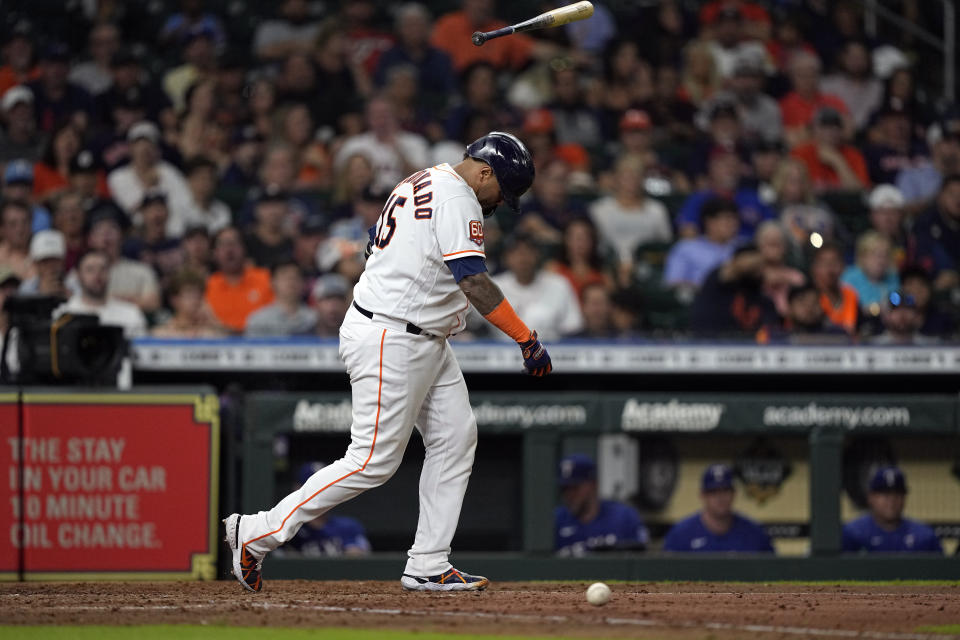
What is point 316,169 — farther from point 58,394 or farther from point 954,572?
point 954,572

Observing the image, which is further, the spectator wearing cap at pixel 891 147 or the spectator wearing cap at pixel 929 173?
the spectator wearing cap at pixel 891 147

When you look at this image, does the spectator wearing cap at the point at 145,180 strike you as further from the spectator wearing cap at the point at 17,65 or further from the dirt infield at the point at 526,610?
the dirt infield at the point at 526,610

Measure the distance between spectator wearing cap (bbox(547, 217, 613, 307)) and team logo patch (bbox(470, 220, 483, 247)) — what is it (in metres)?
4.54

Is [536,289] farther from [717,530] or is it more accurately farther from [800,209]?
[800,209]

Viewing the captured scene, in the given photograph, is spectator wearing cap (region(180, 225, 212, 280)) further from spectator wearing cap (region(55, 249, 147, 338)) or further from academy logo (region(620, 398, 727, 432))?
academy logo (region(620, 398, 727, 432))

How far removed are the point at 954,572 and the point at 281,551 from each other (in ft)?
12.2

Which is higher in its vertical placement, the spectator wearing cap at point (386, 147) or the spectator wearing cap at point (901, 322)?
the spectator wearing cap at point (386, 147)

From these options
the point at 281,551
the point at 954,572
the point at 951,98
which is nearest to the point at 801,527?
the point at 954,572

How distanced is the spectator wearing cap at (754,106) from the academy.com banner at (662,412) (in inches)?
166

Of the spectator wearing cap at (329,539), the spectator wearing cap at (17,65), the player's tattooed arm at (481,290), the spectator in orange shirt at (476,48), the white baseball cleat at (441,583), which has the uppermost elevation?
the spectator in orange shirt at (476,48)

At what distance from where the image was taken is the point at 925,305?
30.2 ft

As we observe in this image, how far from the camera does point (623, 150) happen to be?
11.7 m

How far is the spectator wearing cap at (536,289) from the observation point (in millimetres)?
9164

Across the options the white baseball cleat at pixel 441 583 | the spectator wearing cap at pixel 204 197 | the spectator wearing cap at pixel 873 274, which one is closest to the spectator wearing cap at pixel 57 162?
the spectator wearing cap at pixel 204 197
